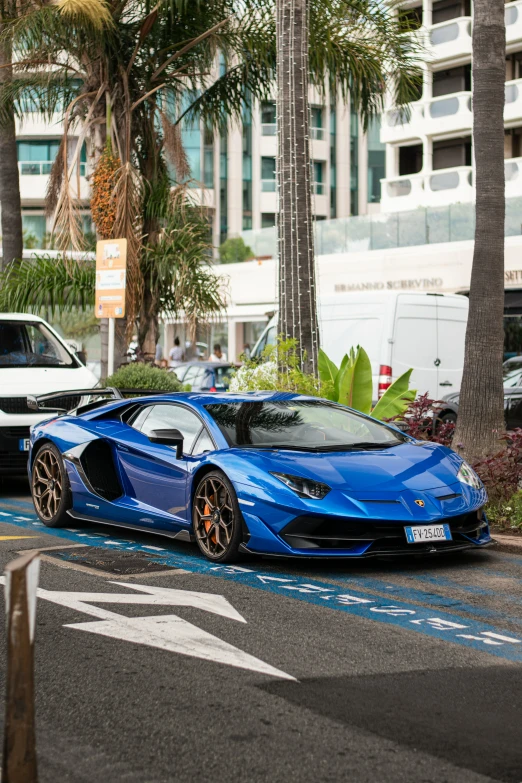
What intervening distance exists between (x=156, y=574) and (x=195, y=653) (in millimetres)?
2310

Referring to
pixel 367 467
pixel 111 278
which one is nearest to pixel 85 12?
pixel 111 278

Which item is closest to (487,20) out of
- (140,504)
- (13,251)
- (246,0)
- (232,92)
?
(140,504)

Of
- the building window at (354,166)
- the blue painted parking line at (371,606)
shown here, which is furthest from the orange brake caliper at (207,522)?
the building window at (354,166)

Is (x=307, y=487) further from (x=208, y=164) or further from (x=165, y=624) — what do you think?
(x=208, y=164)

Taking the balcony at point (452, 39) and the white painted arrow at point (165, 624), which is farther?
the balcony at point (452, 39)

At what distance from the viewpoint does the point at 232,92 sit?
20688 millimetres

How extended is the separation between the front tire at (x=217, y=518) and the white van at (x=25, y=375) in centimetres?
482

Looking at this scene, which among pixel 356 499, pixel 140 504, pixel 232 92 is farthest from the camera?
pixel 232 92

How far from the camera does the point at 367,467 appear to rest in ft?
27.9

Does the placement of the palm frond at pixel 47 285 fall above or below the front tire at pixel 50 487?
above

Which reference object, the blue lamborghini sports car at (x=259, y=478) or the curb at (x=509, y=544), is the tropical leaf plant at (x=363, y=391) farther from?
the curb at (x=509, y=544)

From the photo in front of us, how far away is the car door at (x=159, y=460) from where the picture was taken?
9117 mm

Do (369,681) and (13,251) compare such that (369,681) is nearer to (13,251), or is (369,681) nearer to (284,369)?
(284,369)

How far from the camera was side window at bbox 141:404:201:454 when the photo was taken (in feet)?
30.6
